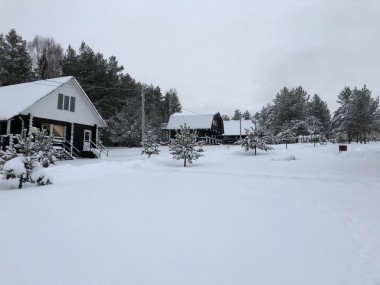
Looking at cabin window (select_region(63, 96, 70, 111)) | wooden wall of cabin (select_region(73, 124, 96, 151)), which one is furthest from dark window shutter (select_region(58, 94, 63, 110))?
wooden wall of cabin (select_region(73, 124, 96, 151))

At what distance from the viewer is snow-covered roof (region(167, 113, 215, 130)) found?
4472 centimetres

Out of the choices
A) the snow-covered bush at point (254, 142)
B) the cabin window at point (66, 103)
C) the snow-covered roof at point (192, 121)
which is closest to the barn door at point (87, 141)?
the cabin window at point (66, 103)

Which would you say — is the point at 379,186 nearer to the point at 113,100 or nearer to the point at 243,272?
the point at 243,272

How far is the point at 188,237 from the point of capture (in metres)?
4.45

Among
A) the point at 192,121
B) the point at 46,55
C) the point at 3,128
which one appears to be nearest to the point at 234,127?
the point at 192,121

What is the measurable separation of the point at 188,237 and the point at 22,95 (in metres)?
21.8

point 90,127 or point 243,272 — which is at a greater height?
point 90,127

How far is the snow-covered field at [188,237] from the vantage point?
3268mm

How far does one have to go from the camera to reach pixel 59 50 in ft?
131

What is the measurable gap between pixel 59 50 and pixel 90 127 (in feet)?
70.1

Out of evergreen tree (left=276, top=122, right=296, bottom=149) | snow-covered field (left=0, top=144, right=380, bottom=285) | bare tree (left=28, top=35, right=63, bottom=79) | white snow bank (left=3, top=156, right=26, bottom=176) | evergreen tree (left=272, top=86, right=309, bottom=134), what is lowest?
snow-covered field (left=0, top=144, right=380, bottom=285)

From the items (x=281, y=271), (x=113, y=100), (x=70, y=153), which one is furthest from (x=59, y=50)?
(x=281, y=271)

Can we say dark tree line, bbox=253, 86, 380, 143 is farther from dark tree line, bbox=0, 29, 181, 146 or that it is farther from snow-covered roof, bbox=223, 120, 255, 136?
dark tree line, bbox=0, 29, 181, 146

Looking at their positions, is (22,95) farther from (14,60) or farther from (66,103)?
(14,60)
